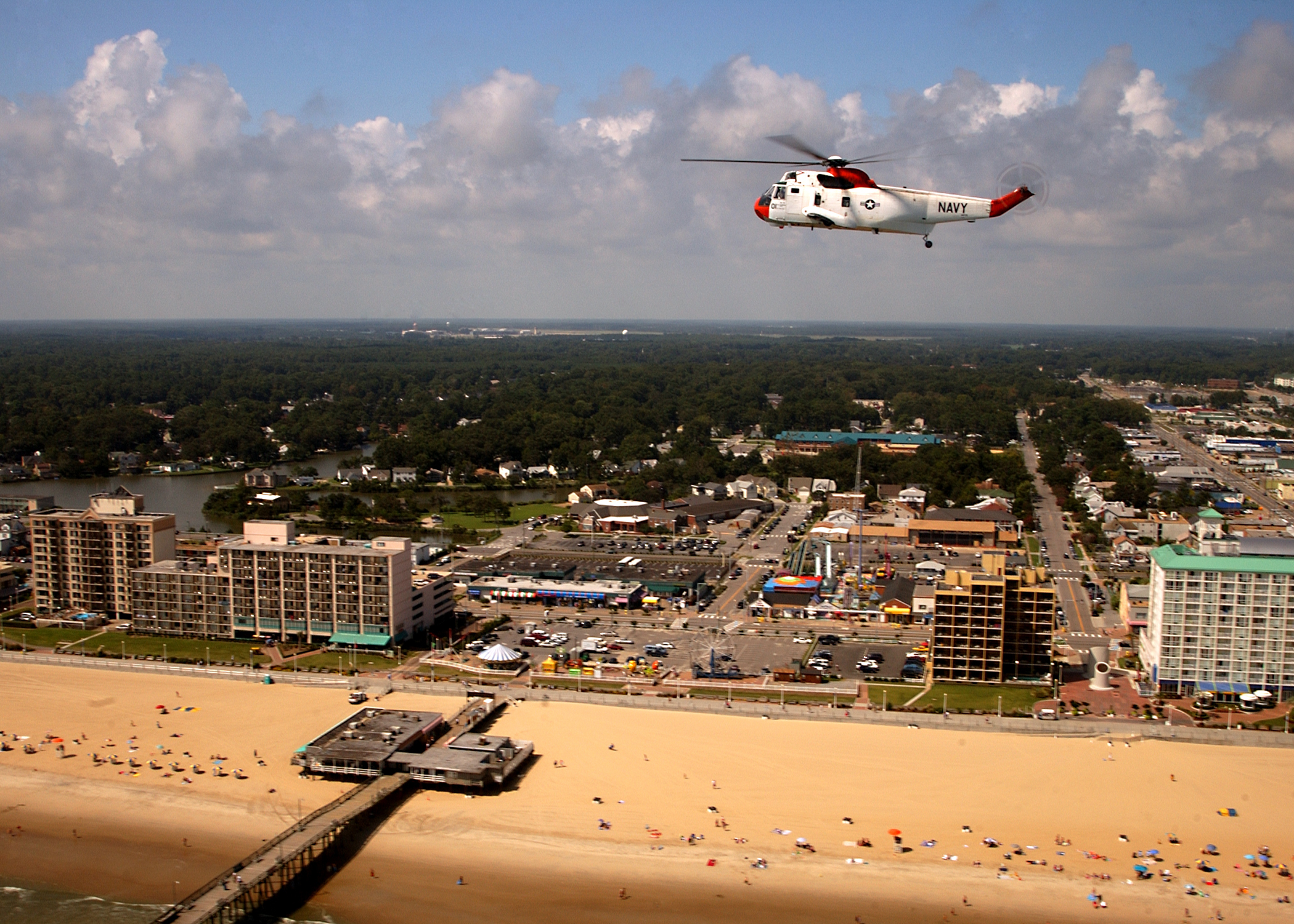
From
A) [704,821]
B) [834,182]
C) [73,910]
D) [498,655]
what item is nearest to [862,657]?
[498,655]

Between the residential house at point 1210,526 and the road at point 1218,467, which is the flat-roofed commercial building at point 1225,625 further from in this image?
the road at point 1218,467

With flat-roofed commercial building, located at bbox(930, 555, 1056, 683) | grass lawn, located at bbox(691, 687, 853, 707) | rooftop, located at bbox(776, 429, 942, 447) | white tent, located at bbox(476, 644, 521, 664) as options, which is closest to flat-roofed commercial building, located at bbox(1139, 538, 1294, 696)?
flat-roofed commercial building, located at bbox(930, 555, 1056, 683)

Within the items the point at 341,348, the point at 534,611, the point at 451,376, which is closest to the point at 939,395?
the point at 451,376

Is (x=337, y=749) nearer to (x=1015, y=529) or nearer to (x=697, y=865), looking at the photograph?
(x=697, y=865)

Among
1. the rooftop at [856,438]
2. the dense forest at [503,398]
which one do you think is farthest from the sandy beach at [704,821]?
the rooftop at [856,438]

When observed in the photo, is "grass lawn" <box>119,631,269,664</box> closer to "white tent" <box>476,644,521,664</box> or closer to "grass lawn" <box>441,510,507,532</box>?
"white tent" <box>476,644,521,664</box>

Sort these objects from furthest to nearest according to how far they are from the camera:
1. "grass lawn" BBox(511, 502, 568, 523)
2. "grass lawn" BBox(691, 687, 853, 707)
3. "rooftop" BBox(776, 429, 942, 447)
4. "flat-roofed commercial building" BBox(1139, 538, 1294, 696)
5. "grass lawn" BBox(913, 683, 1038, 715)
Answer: "rooftop" BBox(776, 429, 942, 447)
"grass lawn" BBox(511, 502, 568, 523)
"grass lawn" BBox(691, 687, 853, 707)
"flat-roofed commercial building" BBox(1139, 538, 1294, 696)
"grass lawn" BBox(913, 683, 1038, 715)
